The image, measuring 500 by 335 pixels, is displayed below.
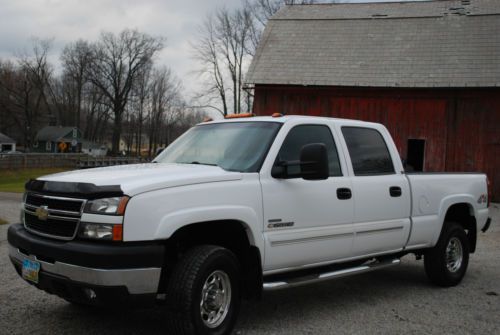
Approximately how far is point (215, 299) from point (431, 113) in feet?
59.4

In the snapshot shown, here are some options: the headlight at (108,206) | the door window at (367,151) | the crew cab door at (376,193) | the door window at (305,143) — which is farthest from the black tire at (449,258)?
the headlight at (108,206)

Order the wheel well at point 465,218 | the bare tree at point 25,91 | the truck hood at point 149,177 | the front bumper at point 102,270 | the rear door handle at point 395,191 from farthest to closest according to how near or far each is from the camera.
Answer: the bare tree at point 25,91, the wheel well at point 465,218, the rear door handle at point 395,191, the truck hood at point 149,177, the front bumper at point 102,270

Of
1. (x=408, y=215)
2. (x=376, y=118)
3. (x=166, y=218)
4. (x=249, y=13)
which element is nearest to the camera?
(x=166, y=218)

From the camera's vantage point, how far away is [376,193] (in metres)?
5.87

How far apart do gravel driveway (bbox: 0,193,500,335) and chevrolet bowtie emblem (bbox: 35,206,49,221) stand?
1.14 meters

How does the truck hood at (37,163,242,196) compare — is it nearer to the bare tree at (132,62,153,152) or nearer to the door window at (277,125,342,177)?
the door window at (277,125,342,177)

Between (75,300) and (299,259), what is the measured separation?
2051 mm

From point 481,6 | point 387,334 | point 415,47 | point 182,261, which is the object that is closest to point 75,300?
point 182,261

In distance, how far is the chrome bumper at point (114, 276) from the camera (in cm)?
387

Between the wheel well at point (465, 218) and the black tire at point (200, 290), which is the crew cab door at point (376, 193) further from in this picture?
the black tire at point (200, 290)

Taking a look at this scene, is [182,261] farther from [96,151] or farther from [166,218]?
[96,151]

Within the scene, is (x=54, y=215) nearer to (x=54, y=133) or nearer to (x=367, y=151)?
(x=367, y=151)

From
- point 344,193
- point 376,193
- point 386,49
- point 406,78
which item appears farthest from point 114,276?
point 386,49

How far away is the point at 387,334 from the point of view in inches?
195
